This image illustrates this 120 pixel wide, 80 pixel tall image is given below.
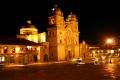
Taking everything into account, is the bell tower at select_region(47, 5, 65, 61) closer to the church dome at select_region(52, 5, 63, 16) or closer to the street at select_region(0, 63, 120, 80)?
the church dome at select_region(52, 5, 63, 16)

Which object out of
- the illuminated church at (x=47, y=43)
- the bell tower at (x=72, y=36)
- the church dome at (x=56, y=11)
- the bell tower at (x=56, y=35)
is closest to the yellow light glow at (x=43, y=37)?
the illuminated church at (x=47, y=43)

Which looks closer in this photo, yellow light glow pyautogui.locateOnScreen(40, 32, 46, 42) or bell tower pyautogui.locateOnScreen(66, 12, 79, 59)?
yellow light glow pyautogui.locateOnScreen(40, 32, 46, 42)

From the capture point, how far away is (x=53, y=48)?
94.5 meters

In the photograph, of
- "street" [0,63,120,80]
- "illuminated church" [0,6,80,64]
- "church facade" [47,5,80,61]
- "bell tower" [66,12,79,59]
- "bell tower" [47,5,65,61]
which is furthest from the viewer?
"bell tower" [66,12,79,59]

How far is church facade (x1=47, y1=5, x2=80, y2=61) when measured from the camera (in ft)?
310

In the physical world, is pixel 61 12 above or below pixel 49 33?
above

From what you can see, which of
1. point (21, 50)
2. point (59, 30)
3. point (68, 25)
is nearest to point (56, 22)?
point (59, 30)

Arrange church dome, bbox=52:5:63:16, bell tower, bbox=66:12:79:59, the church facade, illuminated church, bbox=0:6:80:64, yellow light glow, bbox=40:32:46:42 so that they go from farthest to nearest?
bell tower, bbox=66:12:79:59, church dome, bbox=52:5:63:16, yellow light glow, bbox=40:32:46:42, the church facade, illuminated church, bbox=0:6:80:64

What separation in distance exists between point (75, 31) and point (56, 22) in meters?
14.8

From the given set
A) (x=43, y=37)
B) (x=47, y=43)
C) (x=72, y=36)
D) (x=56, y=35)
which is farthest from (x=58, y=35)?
(x=72, y=36)

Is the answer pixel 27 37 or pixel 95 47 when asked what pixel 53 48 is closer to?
pixel 27 37

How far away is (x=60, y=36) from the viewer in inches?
3814

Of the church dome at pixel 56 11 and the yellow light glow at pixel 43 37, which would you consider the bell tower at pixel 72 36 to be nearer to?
the church dome at pixel 56 11

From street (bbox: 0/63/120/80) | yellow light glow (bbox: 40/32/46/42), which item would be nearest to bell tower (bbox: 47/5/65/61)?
yellow light glow (bbox: 40/32/46/42)
